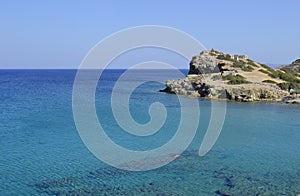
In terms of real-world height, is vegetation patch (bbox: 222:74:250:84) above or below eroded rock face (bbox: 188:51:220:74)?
below

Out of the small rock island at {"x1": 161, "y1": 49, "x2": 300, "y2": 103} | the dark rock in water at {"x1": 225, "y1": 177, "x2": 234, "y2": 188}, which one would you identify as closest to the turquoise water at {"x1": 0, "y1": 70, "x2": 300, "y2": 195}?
the dark rock in water at {"x1": 225, "y1": 177, "x2": 234, "y2": 188}

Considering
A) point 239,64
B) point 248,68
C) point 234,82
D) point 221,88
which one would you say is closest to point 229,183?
point 221,88

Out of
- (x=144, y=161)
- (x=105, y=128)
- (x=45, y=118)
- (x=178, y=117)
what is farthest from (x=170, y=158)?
(x=45, y=118)

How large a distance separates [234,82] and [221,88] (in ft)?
12.8

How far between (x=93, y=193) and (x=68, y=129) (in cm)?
1570

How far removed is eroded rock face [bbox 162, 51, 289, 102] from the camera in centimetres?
5562

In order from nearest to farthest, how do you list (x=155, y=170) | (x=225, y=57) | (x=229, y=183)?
(x=229, y=183) < (x=155, y=170) < (x=225, y=57)

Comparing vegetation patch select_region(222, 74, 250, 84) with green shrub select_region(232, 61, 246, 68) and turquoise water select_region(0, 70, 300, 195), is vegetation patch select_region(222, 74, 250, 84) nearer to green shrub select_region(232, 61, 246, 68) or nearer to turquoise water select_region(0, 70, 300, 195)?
green shrub select_region(232, 61, 246, 68)

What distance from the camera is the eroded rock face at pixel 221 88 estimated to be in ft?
182

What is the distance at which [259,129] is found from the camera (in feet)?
108

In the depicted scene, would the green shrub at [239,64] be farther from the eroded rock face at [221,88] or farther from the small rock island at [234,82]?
the eroded rock face at [221,88]

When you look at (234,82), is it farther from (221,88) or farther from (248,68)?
(248,68)

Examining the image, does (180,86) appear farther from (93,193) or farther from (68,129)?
(93,193)

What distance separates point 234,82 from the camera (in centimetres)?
5988
